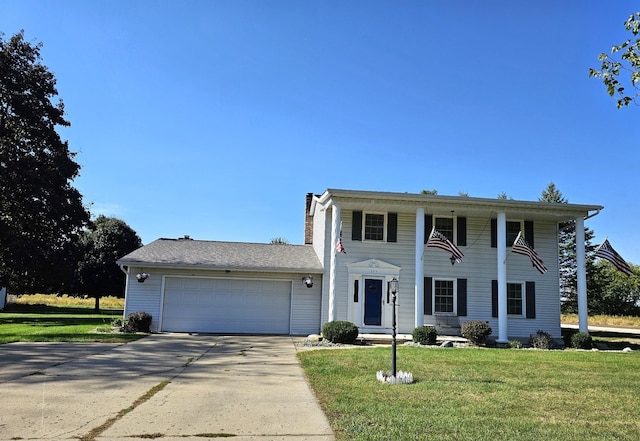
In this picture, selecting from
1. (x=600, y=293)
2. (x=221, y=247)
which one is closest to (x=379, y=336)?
(x=221, y=247)

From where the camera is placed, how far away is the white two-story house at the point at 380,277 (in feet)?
57.4

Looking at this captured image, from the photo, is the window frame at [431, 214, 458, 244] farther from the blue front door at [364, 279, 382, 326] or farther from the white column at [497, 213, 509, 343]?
the blue front door at [364, 279, 382, 326]

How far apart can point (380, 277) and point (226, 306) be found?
6.05m

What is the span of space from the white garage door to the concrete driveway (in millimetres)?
5858

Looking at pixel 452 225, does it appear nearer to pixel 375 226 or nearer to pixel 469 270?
pixel 469 270

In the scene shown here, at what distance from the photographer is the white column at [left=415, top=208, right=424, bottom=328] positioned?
660 inches

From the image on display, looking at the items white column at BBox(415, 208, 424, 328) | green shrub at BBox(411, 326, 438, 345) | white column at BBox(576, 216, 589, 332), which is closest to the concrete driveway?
green shrub at BBox(411, 326, 438, 345)

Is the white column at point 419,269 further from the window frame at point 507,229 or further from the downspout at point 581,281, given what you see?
the downspout at point 581,281

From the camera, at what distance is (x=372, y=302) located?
58.2 ft

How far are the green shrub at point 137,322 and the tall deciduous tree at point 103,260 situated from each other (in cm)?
1968

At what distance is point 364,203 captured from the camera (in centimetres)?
1716

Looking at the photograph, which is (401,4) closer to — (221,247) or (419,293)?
(419,293)

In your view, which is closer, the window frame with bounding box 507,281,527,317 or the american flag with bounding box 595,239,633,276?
the american flag with bounding box 595,239,633,276

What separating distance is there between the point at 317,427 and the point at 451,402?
7.17 ft
